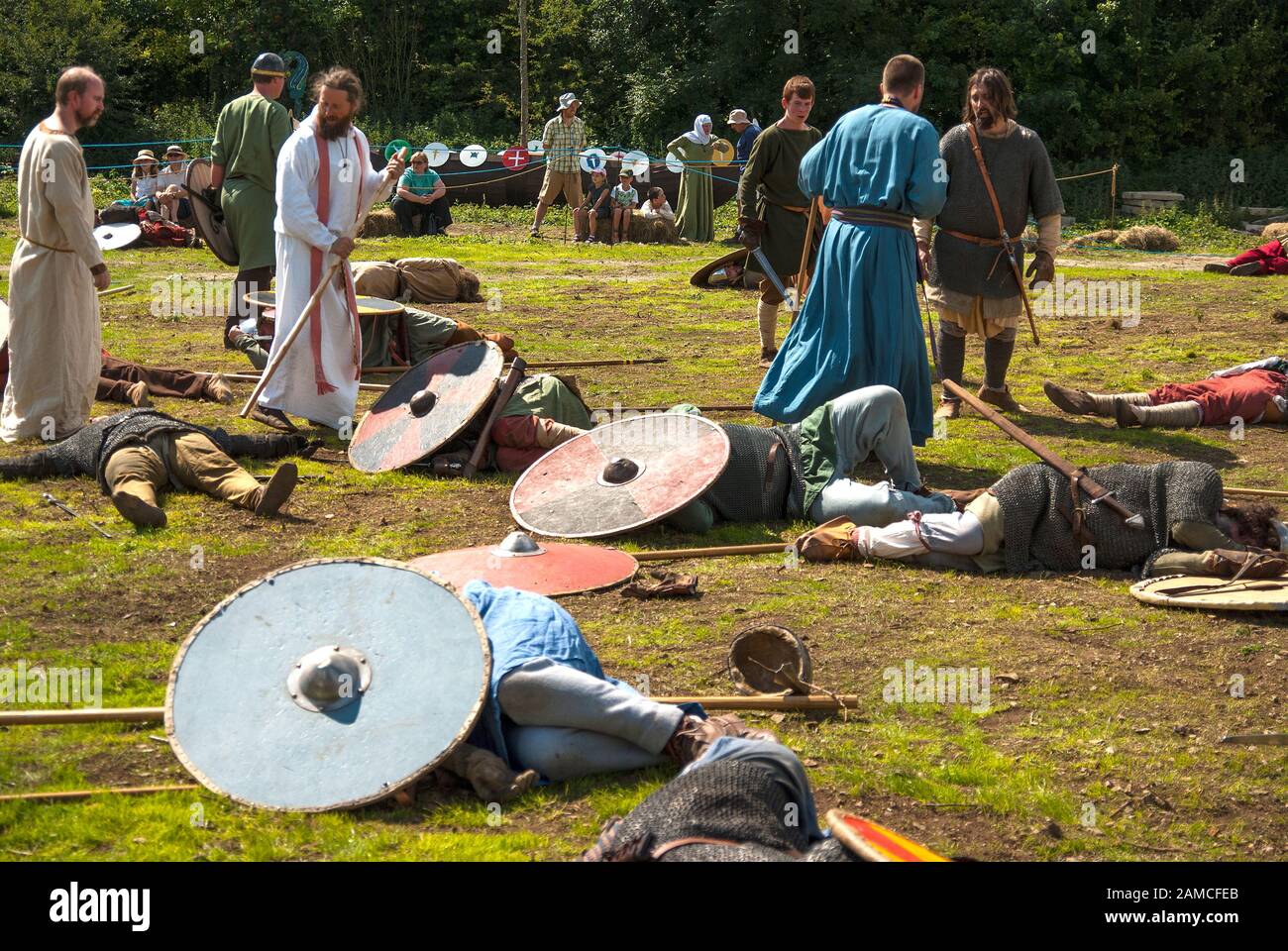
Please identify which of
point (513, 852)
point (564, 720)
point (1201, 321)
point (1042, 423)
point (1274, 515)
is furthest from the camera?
point (1201, 321)

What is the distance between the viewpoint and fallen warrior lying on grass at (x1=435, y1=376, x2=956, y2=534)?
6195 mm

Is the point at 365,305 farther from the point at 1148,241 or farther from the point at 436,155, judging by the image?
the point at 436,155

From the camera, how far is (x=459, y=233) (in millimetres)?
19562

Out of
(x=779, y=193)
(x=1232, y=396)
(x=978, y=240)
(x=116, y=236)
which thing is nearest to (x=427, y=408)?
(x=978, y=240)

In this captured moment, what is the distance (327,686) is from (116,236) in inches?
553

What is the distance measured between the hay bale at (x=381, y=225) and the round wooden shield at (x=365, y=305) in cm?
867

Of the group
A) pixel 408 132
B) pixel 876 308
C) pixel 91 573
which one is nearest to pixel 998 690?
pixel 876 308

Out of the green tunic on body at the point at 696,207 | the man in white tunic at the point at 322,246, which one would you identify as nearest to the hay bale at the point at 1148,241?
the green tunic on body at the point at 696,207

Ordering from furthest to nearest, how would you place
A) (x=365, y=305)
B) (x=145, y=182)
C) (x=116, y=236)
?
(x=145, y=182), (x=116, y=236), (x=365, y=305)

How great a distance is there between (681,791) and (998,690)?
1855 millimetres

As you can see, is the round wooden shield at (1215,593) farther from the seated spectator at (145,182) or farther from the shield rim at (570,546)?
the seated spectator at (145,182)

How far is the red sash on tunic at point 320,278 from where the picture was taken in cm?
796

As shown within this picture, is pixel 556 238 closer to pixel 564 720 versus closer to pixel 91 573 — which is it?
pixel 91 573

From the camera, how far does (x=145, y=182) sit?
63.1ft
